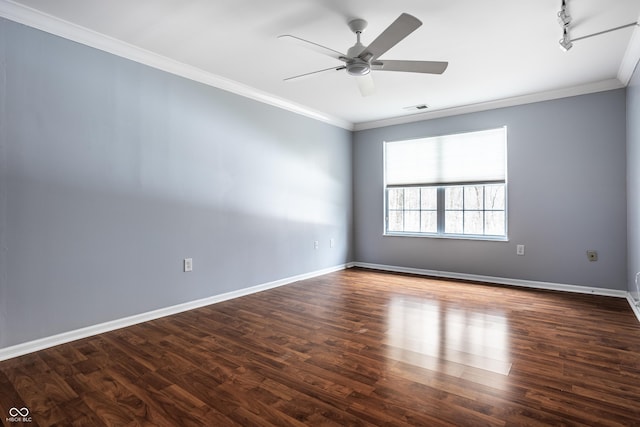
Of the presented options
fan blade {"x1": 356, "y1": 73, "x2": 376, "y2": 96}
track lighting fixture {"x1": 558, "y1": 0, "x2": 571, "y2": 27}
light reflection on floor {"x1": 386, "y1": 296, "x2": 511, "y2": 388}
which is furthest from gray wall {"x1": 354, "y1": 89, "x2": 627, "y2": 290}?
fan blade {"x1": 356, "y1": 73, "x2": 376, "y2": 96}

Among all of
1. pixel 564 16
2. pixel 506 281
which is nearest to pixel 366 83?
pixel 564 16

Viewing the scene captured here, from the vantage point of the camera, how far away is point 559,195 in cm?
413

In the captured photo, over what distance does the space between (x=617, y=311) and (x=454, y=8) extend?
10.4 ft

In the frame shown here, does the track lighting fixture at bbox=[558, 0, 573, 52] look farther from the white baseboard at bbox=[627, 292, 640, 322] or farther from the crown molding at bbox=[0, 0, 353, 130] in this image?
the crown molding at bbox=[0, 0, 353, 130]

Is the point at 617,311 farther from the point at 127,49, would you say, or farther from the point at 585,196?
the point at 127,49

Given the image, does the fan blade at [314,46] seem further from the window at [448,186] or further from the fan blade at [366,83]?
the window at [448,186]

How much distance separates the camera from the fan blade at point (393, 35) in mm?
2060

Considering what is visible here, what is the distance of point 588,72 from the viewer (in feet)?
11.6

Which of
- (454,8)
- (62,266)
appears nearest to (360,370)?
(62,266)

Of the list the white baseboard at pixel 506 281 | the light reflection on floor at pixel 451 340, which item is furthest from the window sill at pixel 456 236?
the light reflection on floor at pixel 451 340

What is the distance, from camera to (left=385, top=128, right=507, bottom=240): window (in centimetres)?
462

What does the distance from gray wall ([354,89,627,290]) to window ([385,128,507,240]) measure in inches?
5.9

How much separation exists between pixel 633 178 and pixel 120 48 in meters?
4.97

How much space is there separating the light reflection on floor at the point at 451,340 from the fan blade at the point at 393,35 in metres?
2.14
